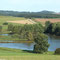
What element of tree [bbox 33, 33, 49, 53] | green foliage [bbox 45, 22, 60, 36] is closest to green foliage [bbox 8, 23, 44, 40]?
green foliage [bbox 45, 22, 60, 36]

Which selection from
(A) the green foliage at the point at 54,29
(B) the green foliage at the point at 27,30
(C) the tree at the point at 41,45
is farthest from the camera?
(A) the green foliage at the point at 54,29

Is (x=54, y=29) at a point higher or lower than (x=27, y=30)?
lower

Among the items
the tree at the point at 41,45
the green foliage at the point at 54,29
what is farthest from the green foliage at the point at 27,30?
the tree at the point at 41,45

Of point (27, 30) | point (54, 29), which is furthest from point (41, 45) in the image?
point (54, 29)

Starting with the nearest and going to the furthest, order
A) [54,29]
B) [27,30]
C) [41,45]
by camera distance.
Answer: [41,45]
[27,30]
[54,29]

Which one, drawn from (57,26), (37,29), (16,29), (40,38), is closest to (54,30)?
(57,26)

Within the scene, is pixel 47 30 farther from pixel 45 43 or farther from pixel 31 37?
pixel 45 43

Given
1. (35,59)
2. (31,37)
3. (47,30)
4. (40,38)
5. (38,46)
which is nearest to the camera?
(35,59)

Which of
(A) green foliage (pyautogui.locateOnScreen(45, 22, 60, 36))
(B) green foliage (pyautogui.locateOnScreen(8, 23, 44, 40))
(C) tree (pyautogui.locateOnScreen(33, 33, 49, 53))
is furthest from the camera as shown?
(A) green foliage (pyautogui.locateOnScreen(45, 22, 60, 36))

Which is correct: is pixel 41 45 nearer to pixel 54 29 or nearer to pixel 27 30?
pixel 27 30

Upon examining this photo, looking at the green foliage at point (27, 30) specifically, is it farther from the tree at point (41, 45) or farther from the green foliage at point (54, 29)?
the tree at point (41, 45)

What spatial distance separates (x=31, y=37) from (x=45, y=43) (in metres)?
30.7

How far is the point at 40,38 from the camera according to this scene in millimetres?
33219

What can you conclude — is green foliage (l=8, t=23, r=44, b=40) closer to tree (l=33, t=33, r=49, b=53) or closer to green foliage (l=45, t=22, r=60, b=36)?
green foliage (l=45, t=22, r=60, b=36)
